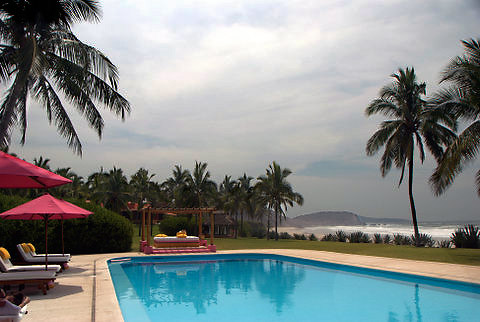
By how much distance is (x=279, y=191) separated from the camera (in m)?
34.5

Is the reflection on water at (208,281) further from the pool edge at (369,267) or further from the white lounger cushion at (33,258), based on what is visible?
the white lounger cushion at (33,258)

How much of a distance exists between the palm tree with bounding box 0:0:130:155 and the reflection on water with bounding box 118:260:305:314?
541 cm

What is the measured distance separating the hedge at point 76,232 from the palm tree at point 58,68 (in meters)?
4.54

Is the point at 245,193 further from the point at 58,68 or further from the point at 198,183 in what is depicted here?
the point at 58,68

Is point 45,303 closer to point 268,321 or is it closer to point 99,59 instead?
point 268,321

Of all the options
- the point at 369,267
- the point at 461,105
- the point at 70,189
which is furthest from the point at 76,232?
the point at 70,189

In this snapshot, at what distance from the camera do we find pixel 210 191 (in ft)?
121

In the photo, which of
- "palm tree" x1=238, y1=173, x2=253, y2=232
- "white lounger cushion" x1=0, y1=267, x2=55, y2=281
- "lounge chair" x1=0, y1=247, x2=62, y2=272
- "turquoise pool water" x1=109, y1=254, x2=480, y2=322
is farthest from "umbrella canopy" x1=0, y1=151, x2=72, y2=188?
"palm tree" x1=238, y1=173, x2=253, y2=232

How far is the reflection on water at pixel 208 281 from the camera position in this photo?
34.1ft

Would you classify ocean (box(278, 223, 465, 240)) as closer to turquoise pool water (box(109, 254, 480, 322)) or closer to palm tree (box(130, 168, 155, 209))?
palm tree (box(130, 168, 155, 209))

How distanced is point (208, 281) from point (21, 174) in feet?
28.0

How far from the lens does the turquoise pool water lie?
8742 mm

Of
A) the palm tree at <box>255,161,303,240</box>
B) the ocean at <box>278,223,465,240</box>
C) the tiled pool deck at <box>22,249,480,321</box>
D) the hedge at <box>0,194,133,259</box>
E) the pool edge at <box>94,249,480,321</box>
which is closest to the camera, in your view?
the tiled pool deck at <box>22,249,480,321</box>

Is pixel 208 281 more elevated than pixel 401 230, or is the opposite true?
pixel 208 281
